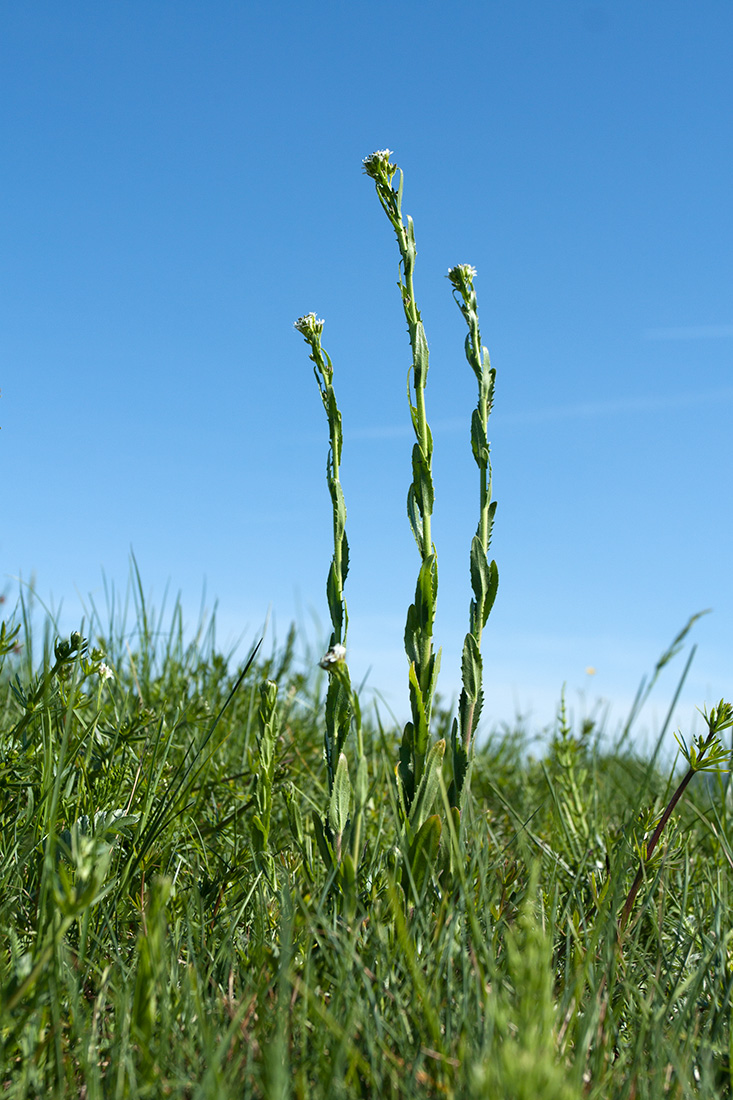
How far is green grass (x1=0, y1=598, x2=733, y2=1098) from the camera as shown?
1309 millimetres

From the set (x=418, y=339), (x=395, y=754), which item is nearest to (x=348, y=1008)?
(x=418, y=339)

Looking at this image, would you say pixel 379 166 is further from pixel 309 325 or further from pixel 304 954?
pixel 304 954

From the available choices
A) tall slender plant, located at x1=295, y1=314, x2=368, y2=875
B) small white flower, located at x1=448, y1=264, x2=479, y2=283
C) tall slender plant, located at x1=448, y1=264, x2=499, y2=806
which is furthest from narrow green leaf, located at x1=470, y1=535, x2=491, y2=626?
small white flower, located at x1=448, y1=264, x2=479, y2=283

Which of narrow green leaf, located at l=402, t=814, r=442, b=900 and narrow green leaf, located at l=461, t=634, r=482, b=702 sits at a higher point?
narrow green leaf, located at l=461, t=634, r=482, b=702

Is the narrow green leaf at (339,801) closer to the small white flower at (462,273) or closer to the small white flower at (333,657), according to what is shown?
the small white flower at (333,657)

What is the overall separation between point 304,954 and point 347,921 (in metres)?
0.15

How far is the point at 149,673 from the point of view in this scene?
3.88 metres

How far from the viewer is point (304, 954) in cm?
177

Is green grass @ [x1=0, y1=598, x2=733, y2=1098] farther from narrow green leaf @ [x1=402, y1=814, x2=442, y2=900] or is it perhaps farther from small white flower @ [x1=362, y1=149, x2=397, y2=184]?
small white flower @ [x1=362, y1=149, x2=397, y2=184]

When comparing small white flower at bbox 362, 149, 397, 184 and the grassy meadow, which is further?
small white flower at bbox 362, 149, 397, 184

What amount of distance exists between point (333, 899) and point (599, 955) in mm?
614

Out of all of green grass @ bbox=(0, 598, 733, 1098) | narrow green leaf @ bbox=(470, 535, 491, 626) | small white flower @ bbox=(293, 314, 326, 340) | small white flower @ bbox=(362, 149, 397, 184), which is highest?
small white flower @ bbox=(362, 149, 397, 184)

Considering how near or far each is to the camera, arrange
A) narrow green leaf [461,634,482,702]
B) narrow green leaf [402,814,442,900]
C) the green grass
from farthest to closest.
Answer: narrow green leaf [461,634,482,702] → narrow green leaf [402,814,442,900] → the green grass

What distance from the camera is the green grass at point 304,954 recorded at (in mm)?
1309
